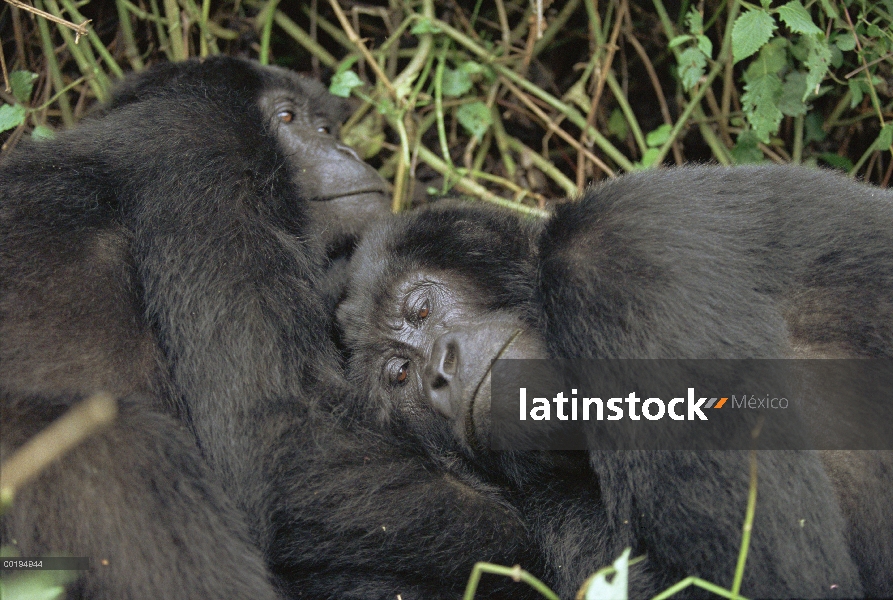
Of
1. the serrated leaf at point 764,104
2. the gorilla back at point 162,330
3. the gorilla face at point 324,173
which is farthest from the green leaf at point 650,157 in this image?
the gorilla back at point 162,330

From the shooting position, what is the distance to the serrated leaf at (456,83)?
3.76m

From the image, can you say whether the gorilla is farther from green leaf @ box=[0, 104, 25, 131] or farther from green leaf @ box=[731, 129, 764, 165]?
green leaf @ box=[0, 104, 25, 131]

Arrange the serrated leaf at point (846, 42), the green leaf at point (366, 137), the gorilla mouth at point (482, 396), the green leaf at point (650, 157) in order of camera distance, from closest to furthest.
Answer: the gorilla mouth at point (482, 396)
the serrated leaf at point (846, 42)
the green leaf at point (650, 157)
the green leaf at point (366, 137)

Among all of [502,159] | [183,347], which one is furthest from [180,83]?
[502,159]

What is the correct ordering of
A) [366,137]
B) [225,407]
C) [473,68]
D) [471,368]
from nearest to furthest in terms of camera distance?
A: [225,407] < [471,368] < [473,68] < [366,137]

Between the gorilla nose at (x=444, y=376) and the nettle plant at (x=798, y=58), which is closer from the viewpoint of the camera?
the gorilla nose at (x=444, y=376)

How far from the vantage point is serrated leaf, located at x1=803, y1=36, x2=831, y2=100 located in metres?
2.97

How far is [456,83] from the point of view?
3.78 m

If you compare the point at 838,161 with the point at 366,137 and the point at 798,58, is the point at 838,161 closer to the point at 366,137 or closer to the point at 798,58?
the point at 798,58

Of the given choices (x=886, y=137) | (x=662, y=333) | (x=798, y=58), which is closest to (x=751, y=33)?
(x=798, y=58)

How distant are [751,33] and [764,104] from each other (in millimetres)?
380

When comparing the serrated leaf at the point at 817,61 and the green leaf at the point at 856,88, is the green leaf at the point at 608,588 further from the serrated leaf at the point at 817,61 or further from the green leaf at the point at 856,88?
the green leaf at the point at 856,88

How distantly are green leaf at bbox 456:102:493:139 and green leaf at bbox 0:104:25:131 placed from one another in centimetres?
170

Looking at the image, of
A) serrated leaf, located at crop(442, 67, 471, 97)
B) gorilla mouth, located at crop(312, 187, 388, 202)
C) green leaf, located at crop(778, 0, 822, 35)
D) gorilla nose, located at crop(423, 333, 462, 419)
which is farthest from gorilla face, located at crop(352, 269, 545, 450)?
serrated leaf, located at crop(442, 67, 471, 97)
